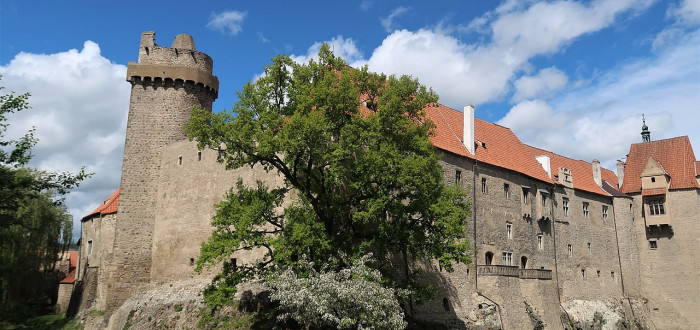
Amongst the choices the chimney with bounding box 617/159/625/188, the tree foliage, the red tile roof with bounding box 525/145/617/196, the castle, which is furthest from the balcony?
the chimney with bounding box 617/159/625/188

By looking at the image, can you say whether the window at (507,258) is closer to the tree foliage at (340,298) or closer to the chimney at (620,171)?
the tree foliage at (340,298)

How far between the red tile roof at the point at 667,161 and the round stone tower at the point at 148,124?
110ft

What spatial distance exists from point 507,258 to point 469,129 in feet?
A: 26.8

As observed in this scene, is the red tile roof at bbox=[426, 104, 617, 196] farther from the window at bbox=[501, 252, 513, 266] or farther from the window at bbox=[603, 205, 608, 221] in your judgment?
the window at bbox=[501, 252, 513, 266]

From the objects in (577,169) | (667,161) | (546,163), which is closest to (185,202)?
(546,163)

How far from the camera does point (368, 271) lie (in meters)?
22.1

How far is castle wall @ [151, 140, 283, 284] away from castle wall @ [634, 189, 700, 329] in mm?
31545

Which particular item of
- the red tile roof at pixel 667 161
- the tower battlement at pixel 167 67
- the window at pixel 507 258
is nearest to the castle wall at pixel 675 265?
the red tile roof at pixel 667 161

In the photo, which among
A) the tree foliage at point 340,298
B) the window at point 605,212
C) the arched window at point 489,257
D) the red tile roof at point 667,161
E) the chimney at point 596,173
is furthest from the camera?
the chimney at point 596,173

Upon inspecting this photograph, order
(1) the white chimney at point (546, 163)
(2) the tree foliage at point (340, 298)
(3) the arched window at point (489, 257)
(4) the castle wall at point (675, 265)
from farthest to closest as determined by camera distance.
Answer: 1. (4) the castle wall at point (675, 265)
2. (1) the white chimney at point (546, 163)
3. (3) the arched window at point (489, 257)
4. (2) the tree foliage at point (340, 298)

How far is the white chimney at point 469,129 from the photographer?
35.8m

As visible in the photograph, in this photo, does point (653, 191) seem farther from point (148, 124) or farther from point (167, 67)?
point (148, 124)

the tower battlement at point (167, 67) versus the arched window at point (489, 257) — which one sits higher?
the tower battlement at point (167, 67)

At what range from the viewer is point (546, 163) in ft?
139
